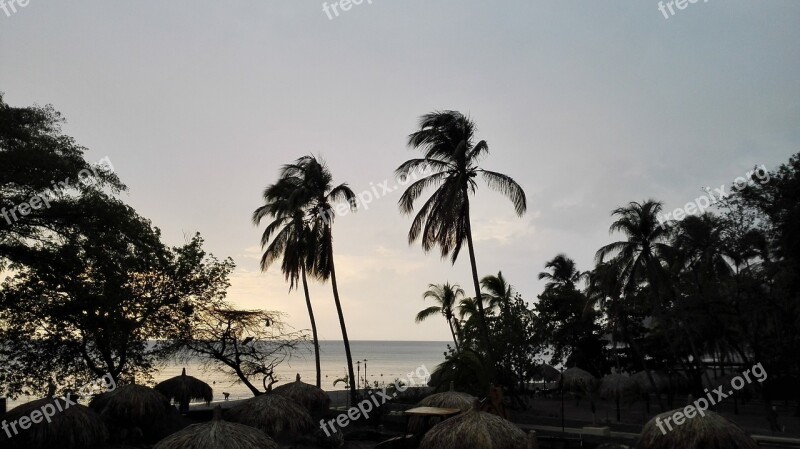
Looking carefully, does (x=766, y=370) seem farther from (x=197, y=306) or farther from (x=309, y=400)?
(x=197, y=306)

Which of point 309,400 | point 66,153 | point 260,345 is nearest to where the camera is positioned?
point 66,153

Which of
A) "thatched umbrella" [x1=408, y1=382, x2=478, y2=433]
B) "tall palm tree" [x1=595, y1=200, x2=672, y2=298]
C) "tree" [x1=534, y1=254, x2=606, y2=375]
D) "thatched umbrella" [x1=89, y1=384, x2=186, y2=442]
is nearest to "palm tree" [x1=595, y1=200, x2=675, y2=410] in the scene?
"tall palm tree" [x1=595, y1=200, x2=672, y2=298]

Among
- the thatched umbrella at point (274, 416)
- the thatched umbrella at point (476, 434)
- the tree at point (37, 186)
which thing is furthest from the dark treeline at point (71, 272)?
the thatched umbrella at point (476, 434)

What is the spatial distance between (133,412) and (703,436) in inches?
556

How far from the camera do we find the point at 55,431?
13289mm

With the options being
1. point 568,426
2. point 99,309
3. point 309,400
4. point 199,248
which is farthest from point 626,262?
point 99,309

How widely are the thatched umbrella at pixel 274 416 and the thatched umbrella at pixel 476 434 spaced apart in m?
5.68

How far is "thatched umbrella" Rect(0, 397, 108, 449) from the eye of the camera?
1323 centimetres

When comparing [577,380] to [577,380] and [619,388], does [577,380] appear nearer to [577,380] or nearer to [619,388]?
[577,380]

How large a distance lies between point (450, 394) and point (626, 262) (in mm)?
15630

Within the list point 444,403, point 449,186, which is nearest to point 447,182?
point 449,186

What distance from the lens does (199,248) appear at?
21516 mm

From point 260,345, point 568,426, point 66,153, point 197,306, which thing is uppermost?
point 66,153

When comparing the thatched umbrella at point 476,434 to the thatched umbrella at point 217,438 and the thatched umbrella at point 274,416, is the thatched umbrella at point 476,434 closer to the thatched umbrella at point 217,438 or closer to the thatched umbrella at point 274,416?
the thatched umbrella at point 217,438
